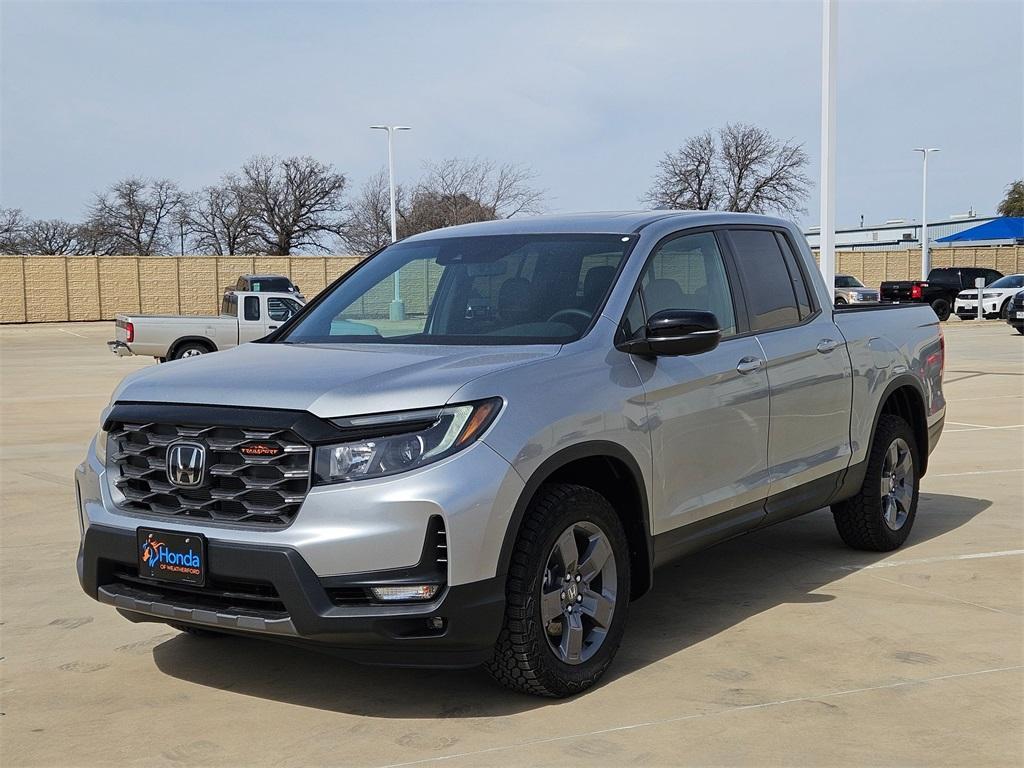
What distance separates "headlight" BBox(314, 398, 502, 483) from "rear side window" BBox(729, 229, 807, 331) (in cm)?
229

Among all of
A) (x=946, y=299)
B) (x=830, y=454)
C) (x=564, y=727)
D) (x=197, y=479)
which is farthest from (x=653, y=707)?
(x=946, y=299)

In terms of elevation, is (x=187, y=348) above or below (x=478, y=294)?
below

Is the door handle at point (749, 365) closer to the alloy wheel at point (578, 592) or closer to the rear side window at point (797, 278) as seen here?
the rear side window at point (797, 278)

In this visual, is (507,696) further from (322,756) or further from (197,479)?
(197,479)

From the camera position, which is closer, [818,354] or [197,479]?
[197,479]

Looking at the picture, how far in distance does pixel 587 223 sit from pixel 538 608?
2.10m

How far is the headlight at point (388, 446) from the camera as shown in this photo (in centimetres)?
414

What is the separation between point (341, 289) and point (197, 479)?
76.4 inches

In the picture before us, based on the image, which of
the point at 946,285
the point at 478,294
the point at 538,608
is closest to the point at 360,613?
the point at 538,608

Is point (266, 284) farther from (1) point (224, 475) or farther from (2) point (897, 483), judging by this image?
(1) point (224, 475)

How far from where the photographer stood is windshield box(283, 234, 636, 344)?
5180mm

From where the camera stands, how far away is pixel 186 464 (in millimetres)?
4379

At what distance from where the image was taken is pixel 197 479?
14.3 feet

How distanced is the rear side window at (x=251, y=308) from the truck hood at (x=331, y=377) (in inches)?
681
